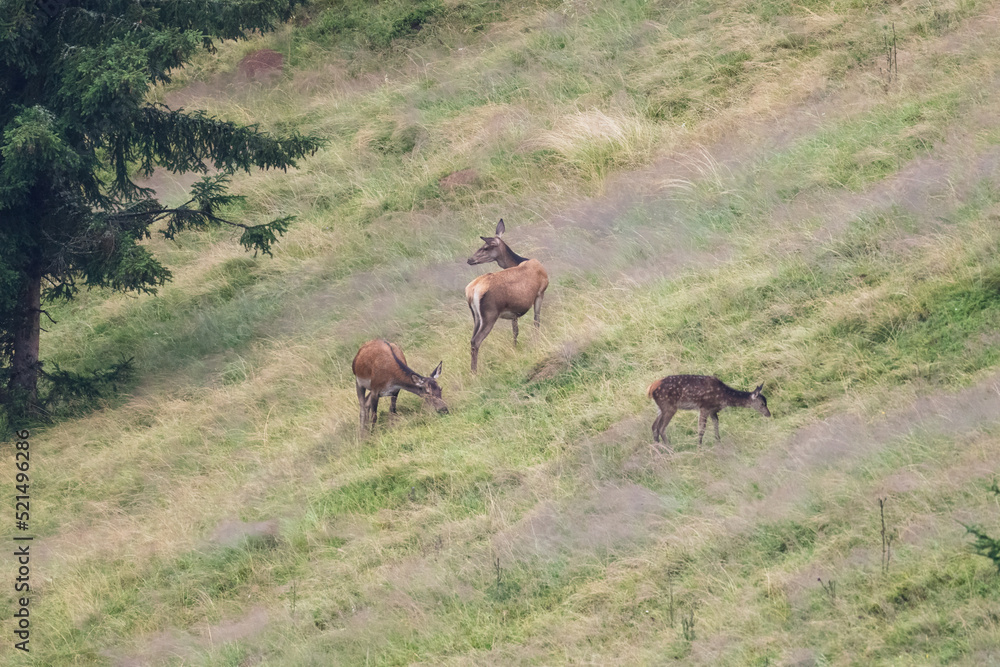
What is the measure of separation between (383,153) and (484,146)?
2.21 m

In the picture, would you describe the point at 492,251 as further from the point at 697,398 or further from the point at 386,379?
the point at 697,398

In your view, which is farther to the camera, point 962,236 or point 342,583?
point 962,236

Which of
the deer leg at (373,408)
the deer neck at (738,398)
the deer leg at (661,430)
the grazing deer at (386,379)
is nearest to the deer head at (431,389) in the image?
the grazing deer at (386,379)

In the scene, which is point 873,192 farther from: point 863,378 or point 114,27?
point 114,27

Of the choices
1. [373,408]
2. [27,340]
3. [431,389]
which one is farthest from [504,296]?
[27,340]

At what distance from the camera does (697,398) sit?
10.3m

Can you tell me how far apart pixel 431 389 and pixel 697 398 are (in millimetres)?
3248

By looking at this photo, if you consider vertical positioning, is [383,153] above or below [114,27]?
below

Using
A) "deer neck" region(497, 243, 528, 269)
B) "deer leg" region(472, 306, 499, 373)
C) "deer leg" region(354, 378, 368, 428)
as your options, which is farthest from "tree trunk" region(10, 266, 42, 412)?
"deer leg" region(472, 306, 499, 373)

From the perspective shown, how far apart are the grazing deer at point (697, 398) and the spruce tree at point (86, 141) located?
24.4ft

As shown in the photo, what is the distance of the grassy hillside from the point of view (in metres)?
8.81

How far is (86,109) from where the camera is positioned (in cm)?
1463

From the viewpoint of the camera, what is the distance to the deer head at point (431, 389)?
40.5ft

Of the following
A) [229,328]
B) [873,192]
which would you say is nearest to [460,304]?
[229,328]
